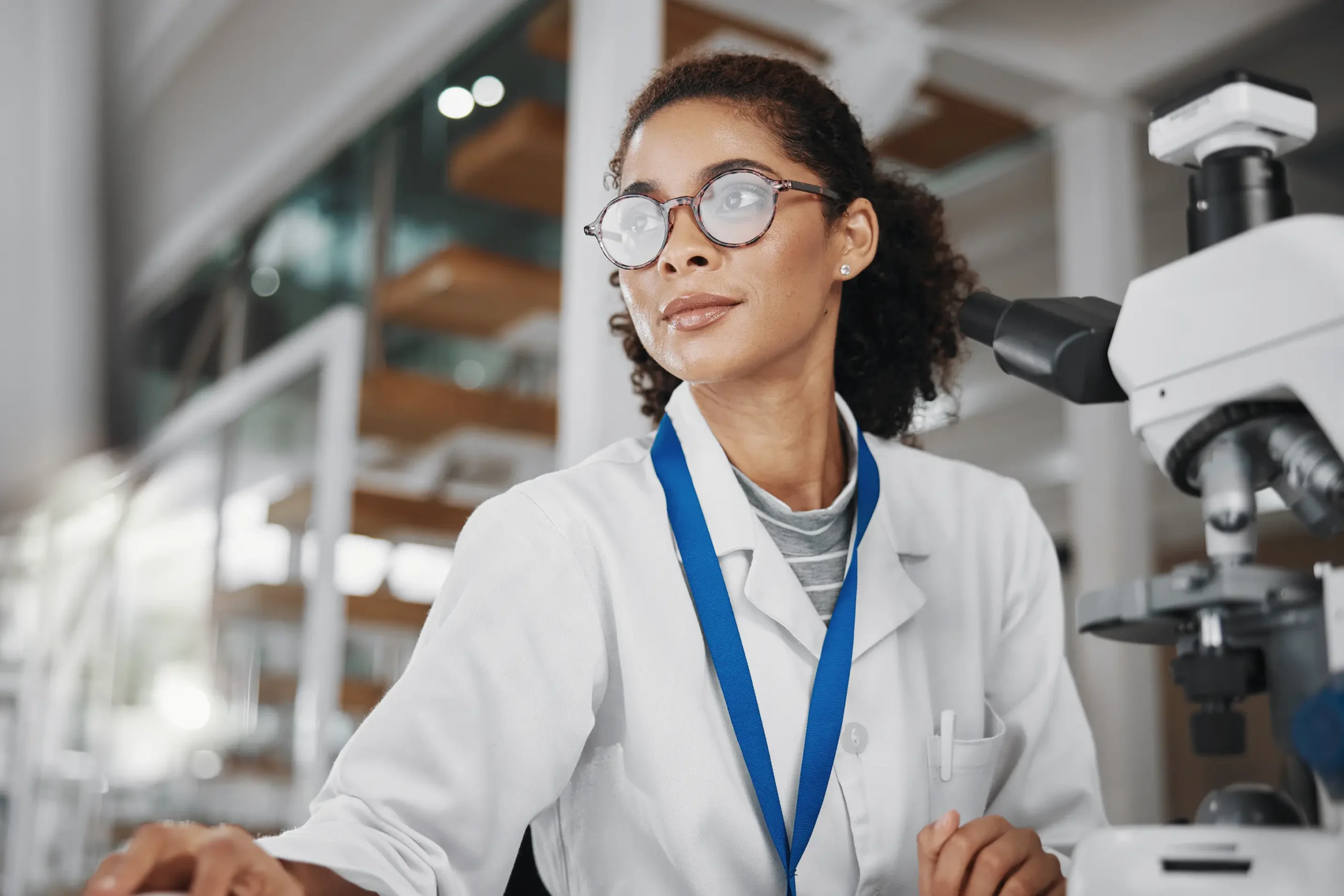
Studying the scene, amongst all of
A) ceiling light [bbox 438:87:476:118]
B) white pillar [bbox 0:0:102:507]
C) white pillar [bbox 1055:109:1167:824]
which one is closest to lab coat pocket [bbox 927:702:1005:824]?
white pillar [bbox 0:0:102:507]

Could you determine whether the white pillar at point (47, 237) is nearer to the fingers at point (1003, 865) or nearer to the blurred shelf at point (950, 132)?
the fingers at point (1003, 865)

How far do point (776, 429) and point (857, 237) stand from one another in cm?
25

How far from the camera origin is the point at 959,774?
1.25 m

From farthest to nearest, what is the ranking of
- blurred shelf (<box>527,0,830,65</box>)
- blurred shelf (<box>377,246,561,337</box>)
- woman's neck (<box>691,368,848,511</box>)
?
blurred shelf (<box>377,246,561,337</box>) → blurred shelf (<box>527,0,830,65</box>) → woman's neck (<box>691,368,848,511</box>)

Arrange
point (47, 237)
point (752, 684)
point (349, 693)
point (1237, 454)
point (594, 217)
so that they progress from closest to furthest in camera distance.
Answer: point (47, 237) < point (1237, 454) < point (752, 684) < point (594, 217) < point (349, 693)

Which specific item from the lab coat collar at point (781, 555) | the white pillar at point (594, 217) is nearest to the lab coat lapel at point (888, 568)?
the lab coat collar at point (781, 555)

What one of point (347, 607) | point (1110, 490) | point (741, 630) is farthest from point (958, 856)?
point (347, 607)

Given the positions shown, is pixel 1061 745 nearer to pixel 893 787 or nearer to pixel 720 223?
pixel 893 787

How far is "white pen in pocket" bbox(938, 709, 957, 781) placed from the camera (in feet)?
3.95

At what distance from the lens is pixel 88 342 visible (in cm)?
21

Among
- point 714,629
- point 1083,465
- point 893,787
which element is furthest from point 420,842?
point 1083,465

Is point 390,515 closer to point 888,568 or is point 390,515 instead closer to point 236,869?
point 888,568

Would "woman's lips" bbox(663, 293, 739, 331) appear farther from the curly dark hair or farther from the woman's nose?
the curly dark hair

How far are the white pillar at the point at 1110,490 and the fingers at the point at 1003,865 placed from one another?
2.12 meters
